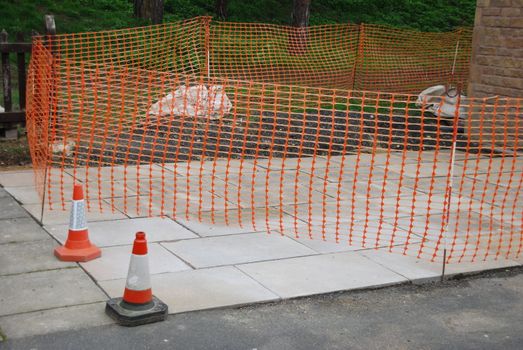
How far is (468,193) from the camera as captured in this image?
9.76 metres

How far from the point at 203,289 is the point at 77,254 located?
4.16ft

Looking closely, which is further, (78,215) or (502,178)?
(502,178)

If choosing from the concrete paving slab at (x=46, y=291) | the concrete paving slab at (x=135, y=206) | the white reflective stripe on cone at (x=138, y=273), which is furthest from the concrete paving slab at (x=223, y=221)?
the white reflective stripe on cone at (x=138, y=273)

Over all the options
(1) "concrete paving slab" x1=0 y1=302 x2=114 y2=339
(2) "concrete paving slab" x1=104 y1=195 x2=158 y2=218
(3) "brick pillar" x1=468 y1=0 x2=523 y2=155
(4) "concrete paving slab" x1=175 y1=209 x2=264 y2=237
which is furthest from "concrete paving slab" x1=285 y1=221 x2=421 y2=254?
(3) "brick pillar" x1=468 y1=0 x2=523 y2=155

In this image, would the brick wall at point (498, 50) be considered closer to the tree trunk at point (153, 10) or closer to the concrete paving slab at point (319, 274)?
the concrete paving slab at point (319, 274)

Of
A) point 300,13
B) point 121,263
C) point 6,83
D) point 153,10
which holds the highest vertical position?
point 300,13

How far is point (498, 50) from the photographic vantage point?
1273 centimetres

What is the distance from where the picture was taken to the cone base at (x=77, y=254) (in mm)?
6652

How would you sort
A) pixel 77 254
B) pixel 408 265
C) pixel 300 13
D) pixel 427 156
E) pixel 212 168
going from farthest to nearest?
1. pixel 300 13
2. pixel 427 156
3. pixel 212 168
4. pixel 408 265
5. pixel 77 254

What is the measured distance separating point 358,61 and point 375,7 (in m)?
15.6

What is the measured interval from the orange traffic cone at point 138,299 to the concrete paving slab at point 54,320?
0.38ft

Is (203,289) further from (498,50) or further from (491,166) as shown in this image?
(498,50)

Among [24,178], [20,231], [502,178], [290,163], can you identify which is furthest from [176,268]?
[502,178]

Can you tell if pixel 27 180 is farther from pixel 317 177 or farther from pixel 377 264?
pixel 377 264
